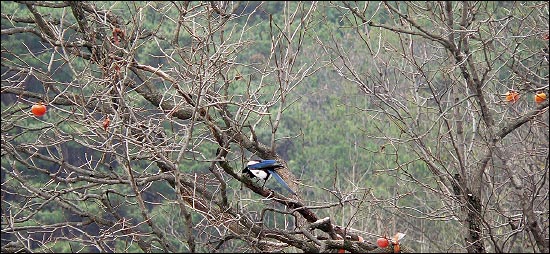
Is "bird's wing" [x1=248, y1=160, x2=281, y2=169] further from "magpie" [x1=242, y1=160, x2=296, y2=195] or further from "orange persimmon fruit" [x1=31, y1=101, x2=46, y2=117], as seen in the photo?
"orange persimmon fruit" [x1=31, y1=101, x2=46, y2=117]

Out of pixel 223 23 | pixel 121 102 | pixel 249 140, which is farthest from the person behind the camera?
pixel 249 140

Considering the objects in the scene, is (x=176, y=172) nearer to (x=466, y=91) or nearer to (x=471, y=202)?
(x=471, y=202)

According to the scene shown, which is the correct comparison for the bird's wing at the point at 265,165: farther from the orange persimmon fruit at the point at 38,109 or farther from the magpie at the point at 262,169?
the orange persimmon fruit at the point at 38,109

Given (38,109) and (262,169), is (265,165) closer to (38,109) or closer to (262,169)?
(262,169)

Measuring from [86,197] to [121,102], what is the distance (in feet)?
1.94

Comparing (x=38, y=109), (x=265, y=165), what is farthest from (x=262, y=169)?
(x=38, y=109)

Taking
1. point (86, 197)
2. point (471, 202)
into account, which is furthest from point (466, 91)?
point (86, 197)

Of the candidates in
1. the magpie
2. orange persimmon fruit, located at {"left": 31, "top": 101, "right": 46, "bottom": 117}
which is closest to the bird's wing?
the magpie

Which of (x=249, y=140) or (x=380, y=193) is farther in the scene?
(x=380, y=193)

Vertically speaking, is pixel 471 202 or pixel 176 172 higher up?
pixel 471 202

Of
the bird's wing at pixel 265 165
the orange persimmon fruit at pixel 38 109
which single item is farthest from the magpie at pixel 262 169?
the orange persimmon fruit at pixel 38 109

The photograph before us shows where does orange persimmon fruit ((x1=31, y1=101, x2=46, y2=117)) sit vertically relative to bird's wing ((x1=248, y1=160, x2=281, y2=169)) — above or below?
below

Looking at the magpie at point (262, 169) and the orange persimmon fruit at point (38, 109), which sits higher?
the magpie at point (262, 169)

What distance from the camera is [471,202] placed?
14.7 feet
